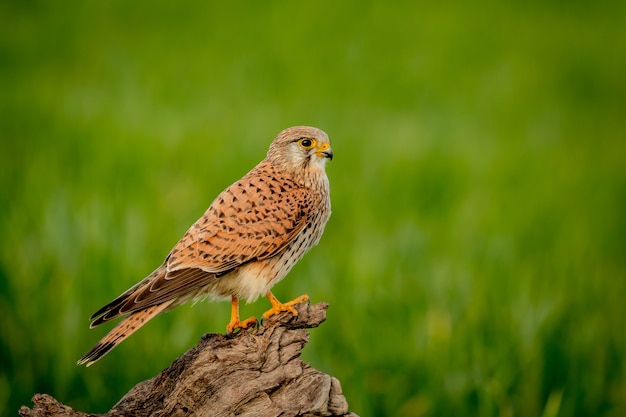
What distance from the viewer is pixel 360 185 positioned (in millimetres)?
10461

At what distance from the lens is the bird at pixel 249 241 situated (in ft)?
12.8

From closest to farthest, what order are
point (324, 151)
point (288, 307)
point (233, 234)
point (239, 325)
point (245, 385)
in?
point (245, 385) < point (288, 307) < point (239, 325) < point (233, 234) < point (324, 151)

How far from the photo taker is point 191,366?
12.0ft

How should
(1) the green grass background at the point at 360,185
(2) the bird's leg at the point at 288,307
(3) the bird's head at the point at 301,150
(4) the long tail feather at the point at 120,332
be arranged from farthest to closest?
(1) the green grass background at the point at 360,185
(3) the bird's head at the point at 301,150
(2) the bird's leg at the point at 288,307
(4) the long tail feather at the point at 120,332

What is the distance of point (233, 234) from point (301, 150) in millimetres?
706

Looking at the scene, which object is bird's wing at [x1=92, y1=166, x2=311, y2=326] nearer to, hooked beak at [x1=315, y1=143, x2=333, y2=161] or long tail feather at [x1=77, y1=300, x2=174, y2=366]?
long tail feather at [x1=77, y1=300, x2=174, y2=366]

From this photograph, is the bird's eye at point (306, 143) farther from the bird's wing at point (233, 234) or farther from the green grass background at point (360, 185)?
the green grass background at point (360, 185)

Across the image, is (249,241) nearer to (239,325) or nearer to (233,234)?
(233,234)

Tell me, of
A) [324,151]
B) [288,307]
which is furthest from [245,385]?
[324,151]

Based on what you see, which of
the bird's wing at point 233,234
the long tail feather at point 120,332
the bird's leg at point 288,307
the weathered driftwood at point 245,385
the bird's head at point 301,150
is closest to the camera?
the long tail feather at point 120,332

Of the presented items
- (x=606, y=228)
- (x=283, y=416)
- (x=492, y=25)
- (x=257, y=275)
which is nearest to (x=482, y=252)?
(x=606, y=228)

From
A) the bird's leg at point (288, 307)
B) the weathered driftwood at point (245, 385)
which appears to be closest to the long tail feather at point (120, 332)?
the weathered driftwood at point (245, 385)

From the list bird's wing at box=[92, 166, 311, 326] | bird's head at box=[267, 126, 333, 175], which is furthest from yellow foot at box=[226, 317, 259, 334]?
bird's head at box=[267, 126, 333, 175]

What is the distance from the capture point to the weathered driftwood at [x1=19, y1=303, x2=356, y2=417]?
3.64m
